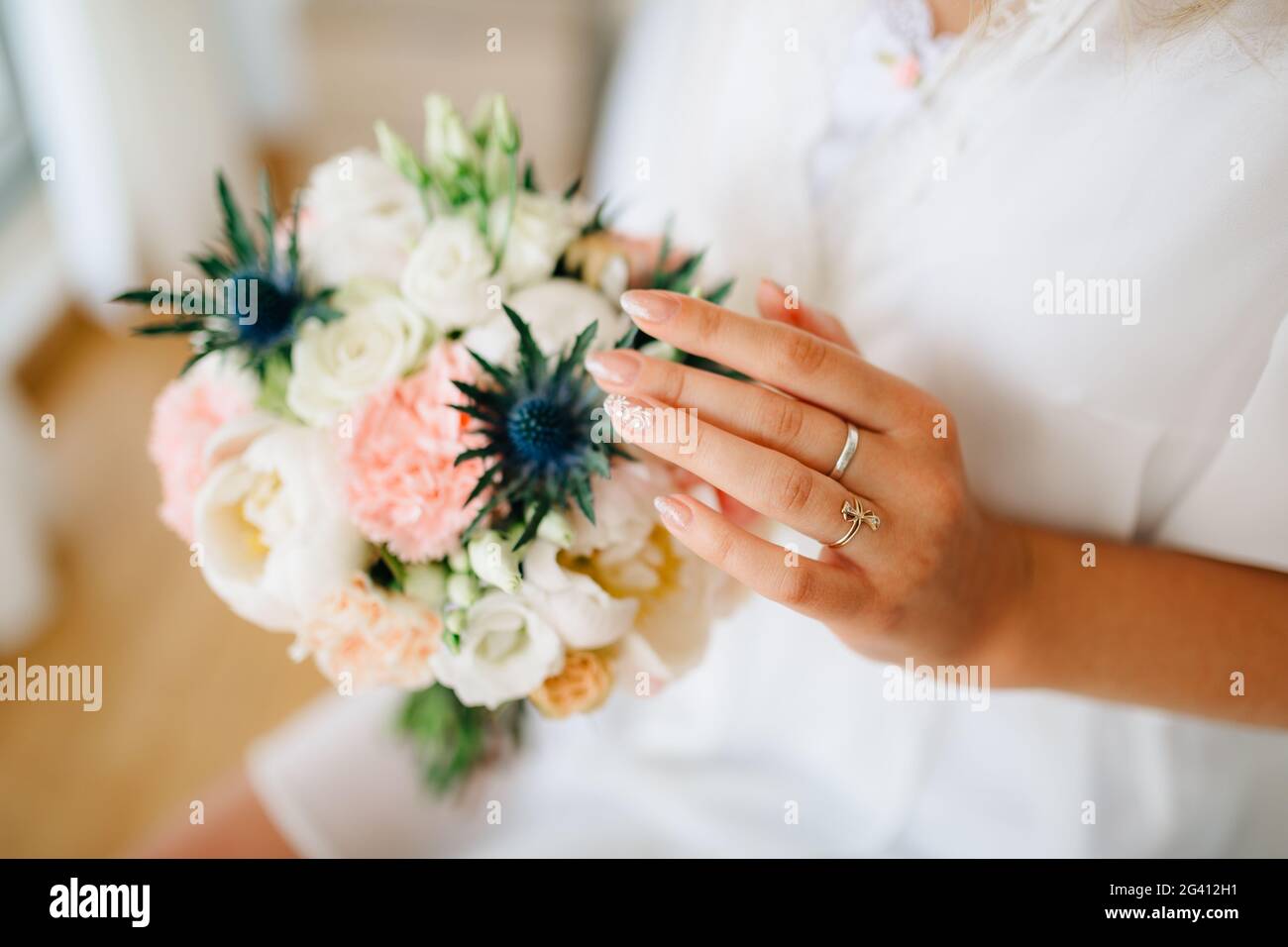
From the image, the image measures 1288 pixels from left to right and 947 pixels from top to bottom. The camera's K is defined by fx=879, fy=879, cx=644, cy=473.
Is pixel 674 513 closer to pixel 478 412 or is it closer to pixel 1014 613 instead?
pixel 478 412

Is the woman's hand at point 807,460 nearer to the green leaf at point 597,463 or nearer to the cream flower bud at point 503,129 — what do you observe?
the green leaf at point 597,463

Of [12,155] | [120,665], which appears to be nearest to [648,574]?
[120,665]

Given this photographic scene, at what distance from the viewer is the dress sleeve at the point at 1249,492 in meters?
0.66

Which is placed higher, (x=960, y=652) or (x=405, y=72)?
(x=405, y=72)

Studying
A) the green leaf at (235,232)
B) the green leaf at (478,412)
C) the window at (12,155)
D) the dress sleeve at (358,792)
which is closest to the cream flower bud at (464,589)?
the green leaf at (478,412)

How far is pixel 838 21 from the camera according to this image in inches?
Result: 32.5

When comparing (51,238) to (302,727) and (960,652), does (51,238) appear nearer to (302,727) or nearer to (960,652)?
(302,727)

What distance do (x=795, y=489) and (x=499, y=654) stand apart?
0.24 m

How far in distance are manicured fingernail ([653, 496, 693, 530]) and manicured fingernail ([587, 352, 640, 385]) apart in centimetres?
9

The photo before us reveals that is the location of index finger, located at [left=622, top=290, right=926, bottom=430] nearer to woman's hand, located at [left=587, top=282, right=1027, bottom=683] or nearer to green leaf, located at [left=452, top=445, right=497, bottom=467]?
woman's hand, located at [left=587, top=282, right=1027, bottom=683]

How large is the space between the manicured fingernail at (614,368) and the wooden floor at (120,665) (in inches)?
54.4

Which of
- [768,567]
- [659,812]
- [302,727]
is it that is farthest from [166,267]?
[768,567]

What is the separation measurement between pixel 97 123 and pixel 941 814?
6.95ft
